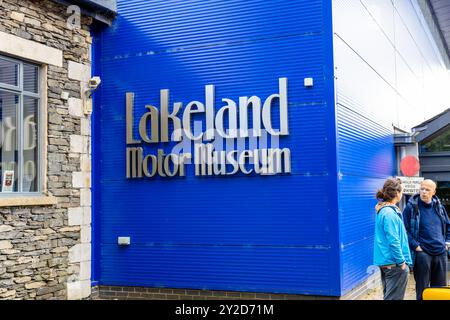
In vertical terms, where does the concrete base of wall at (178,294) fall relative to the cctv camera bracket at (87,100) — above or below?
below

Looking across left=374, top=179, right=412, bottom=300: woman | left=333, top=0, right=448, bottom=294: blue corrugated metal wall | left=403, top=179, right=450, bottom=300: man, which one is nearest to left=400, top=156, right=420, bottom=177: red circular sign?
left=333, top=0, right=448, bottom=294: blue corrugated metal wall

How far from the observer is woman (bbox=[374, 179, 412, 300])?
19.4ft

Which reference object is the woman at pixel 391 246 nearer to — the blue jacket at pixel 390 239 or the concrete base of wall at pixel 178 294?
the blue jacket at pixel 390 239

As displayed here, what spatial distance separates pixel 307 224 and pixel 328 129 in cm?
138

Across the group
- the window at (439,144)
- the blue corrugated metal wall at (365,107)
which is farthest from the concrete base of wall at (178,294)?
the window at (439,144)

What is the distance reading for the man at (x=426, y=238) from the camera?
6926 millimetres

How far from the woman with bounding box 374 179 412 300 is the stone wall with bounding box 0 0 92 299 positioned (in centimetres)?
458

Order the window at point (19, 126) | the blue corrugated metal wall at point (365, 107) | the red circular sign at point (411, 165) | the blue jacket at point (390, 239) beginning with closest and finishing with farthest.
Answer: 1. the blue jacket at point (390, 239)
2. the window at point (19, 126)
3. the blue corrugated metal wall at point (365, 107)
4. the red circular sign at point (411, 165)

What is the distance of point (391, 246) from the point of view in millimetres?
5926

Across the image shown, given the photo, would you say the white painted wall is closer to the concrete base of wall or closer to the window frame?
the concrete base of wall

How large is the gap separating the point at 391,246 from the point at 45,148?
4.97m

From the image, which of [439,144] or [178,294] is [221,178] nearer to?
[178,294]

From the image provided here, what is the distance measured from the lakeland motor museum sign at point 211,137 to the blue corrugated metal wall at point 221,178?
124mm
